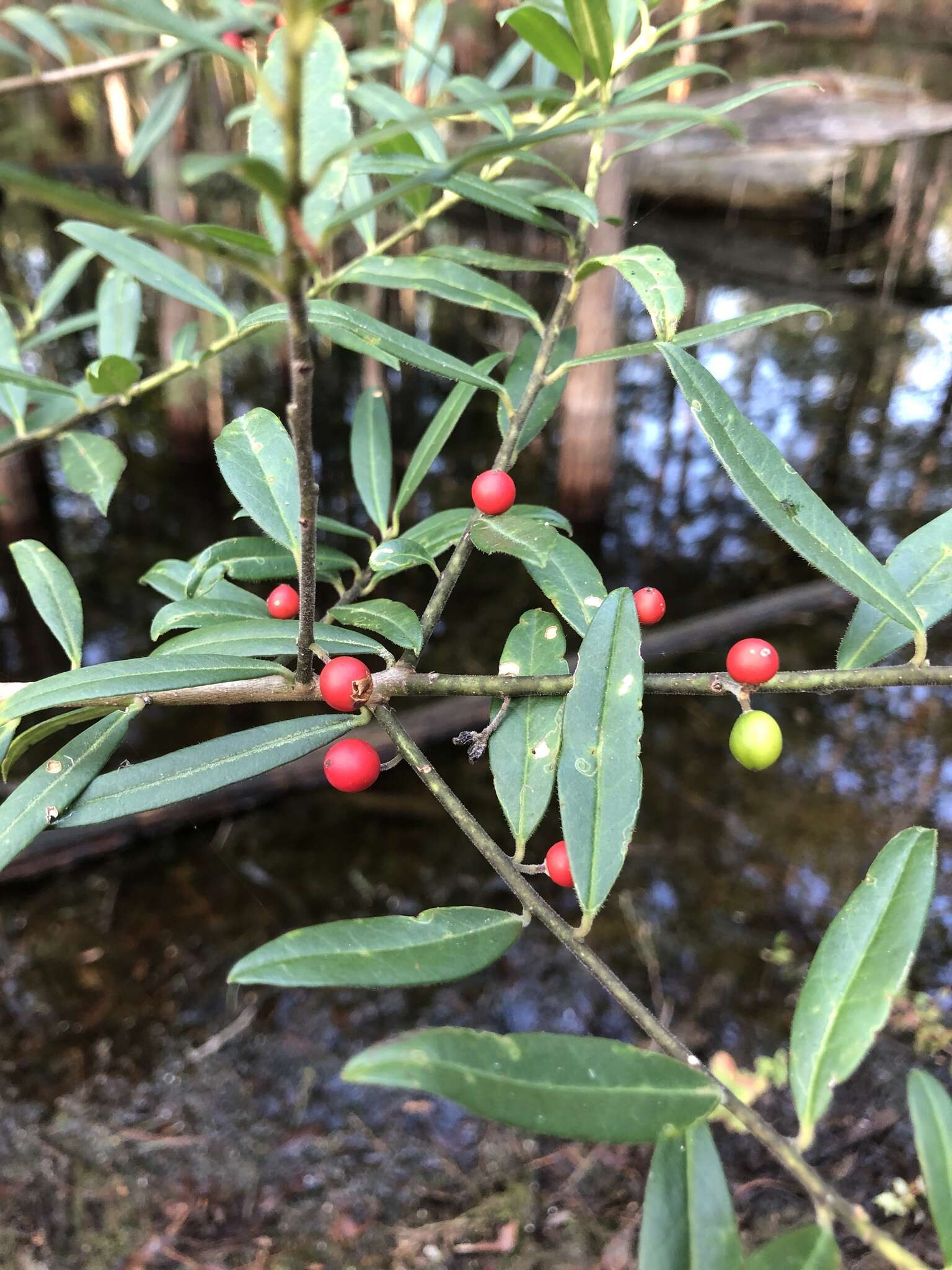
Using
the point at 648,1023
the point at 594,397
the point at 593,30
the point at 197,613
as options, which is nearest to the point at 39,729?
the point at 197,613

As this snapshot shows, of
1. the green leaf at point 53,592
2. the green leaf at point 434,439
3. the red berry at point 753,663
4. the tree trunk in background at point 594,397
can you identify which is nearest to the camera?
the red berry at point 753,663

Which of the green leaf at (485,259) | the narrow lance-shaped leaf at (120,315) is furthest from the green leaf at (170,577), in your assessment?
the narrow lance-shaped leaf at (120,315)

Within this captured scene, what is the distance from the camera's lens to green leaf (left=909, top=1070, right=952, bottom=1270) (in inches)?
17.5

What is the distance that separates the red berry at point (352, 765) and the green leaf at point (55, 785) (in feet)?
0.52

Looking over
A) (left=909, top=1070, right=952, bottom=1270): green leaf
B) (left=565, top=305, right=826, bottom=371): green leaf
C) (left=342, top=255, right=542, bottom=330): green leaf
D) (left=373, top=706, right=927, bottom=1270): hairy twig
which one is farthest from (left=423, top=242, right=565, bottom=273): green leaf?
(left=909, top=1070, right=952, bottom=1270): green leaf

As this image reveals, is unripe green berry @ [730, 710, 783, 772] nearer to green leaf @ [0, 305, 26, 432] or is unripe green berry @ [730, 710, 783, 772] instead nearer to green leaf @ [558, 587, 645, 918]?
green leaf @ [558, 587, 645, 918]

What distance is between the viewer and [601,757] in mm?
585

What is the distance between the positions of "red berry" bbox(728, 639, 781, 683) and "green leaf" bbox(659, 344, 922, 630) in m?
0.07

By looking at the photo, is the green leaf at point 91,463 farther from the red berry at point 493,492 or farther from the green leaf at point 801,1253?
the green leaf at point 801,1253

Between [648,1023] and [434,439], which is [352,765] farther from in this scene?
[434,439]

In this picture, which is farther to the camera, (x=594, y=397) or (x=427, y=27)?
(x=594, y=397)

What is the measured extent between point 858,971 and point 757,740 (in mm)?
163

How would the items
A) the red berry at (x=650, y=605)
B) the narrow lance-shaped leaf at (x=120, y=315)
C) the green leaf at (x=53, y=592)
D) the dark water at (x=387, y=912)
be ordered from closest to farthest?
the red berry at (x=650, y=605)
the green leaf at (x=53, y=592)
the narrow lance-shaped leaf at (x=120, y=315)
the dark water at (x=387, y=912)

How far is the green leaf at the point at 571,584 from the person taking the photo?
734 mm
